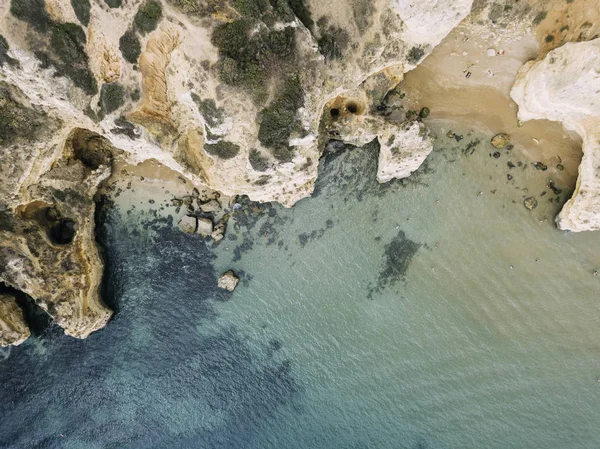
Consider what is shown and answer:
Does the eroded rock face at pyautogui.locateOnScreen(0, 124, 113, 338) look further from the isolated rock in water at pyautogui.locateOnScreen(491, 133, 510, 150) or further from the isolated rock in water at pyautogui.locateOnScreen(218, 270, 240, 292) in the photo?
the isolated rock in water at pyautogui.locateOnScreen(491, 133, 510, 150)

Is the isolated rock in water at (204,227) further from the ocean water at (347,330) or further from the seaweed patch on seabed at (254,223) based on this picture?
the seaweed patch on seabed at (254,223)

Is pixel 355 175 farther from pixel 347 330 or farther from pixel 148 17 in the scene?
pixel 148 17

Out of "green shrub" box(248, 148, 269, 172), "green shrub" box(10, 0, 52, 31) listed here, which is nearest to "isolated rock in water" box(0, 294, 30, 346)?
"green shrub" box(10, 0, 52, 31)

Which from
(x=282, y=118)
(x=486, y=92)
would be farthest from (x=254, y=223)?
(x=486, y=92)

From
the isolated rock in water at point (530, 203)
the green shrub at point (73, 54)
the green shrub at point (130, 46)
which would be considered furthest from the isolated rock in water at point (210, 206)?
the isolated rock in water at point (530, 203)

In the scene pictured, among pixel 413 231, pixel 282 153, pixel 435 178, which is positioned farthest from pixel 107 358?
pixel 435 178
